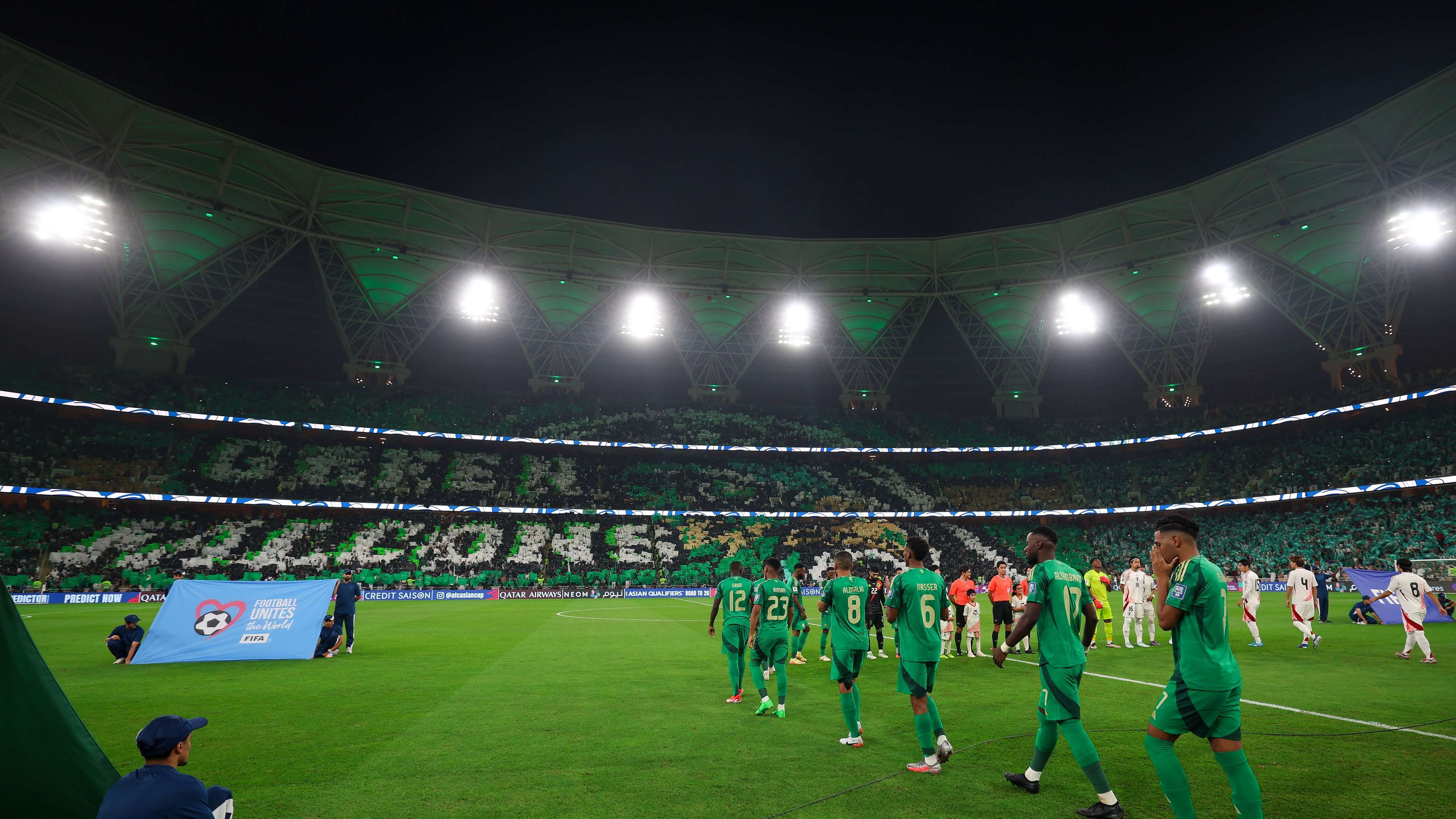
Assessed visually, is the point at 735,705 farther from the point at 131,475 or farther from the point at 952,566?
the point at 131,475

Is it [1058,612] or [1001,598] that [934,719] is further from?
[1001,598]


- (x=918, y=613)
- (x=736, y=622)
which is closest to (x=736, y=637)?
(x=736, y=622)

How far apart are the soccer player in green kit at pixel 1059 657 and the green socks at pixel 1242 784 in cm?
104

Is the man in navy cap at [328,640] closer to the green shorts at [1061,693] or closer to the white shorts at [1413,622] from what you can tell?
the green shorts at [1061,693]

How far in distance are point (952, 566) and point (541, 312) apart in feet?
117

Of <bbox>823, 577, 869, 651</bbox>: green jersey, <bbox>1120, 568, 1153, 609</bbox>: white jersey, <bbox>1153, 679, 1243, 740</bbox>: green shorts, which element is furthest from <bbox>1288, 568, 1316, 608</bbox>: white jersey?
<bbox>1153, 679, 1243, 740</bbox>: green shorts

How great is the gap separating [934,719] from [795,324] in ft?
149

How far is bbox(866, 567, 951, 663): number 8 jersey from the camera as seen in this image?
7.31m

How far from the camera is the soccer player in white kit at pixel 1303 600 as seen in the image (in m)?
16.0

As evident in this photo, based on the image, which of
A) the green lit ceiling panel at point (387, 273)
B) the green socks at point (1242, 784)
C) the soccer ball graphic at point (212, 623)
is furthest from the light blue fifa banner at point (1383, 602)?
the green lit ceiling panel at point (387, 273)

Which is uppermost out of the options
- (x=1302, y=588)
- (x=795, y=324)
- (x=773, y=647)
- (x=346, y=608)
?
(x=795, y=324)

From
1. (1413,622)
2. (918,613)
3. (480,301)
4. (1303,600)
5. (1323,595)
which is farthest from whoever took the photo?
(480,301)

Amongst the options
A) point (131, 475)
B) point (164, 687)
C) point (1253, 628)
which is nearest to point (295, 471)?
point (131, 475)

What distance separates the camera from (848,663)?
8148 mm
